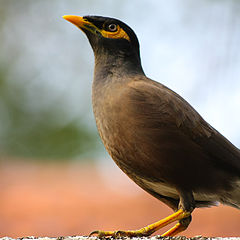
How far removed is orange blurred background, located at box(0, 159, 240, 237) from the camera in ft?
19.6

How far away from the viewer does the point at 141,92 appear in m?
3.57

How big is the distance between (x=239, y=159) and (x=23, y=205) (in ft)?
13.4

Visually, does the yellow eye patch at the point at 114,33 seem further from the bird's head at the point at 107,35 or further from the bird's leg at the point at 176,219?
the bird's leg at the point at 176,219

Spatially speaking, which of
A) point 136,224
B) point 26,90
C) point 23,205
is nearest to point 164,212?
point 136,224

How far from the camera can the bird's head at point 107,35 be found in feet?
12.9

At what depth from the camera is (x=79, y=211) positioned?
260 inches

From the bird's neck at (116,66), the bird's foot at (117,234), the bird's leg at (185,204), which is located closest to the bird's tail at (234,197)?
the bird's leg at (185,204)

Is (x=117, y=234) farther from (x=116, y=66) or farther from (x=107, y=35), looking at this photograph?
(x=107, y=35)

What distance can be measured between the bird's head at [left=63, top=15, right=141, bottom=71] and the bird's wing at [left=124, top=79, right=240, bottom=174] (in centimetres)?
38

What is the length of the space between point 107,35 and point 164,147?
1.06m

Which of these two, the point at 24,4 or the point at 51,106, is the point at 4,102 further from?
the point at 24,4

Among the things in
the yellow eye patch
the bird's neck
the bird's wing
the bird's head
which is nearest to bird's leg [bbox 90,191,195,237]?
the bird's wing

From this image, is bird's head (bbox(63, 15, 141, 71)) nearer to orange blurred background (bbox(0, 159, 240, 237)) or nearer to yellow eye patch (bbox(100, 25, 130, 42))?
yellow eye patch (bbox(100, 25, 130, 42))

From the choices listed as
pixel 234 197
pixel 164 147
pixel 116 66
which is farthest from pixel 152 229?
pixel 116 66
